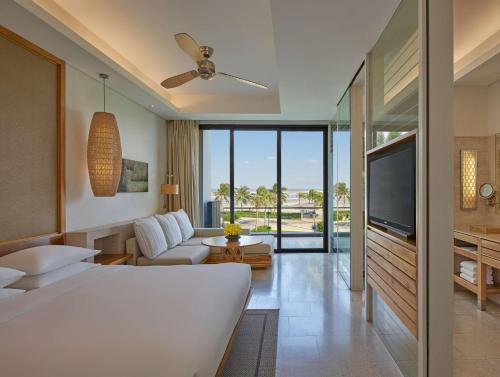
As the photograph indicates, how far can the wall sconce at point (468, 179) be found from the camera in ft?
11.9

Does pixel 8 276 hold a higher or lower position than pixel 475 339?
higher

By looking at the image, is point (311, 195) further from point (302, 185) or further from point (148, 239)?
point (148, 239)

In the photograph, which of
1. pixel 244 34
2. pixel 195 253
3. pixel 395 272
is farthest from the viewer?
pixel 195 253

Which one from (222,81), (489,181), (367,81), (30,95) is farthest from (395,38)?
(30,95)

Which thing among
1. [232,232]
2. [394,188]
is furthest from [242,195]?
[394,188]

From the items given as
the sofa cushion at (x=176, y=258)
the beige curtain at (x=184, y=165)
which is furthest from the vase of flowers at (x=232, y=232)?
the beige curtain at (x=184, y=165)

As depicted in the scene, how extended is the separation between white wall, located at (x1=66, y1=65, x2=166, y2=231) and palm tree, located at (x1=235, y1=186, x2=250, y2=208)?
5.17ft

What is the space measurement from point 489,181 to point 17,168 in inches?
197

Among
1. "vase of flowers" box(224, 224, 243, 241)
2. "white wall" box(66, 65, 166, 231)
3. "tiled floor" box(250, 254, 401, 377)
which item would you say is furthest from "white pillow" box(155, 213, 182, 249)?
"tiled floor" box(250, 254, 401, 377)

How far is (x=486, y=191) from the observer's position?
3.52 metres

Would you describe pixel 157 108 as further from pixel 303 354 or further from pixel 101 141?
pixel 303 354

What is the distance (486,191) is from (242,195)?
3.84 meters

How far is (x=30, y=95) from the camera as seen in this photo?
8.91 feet

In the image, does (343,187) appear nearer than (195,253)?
No
